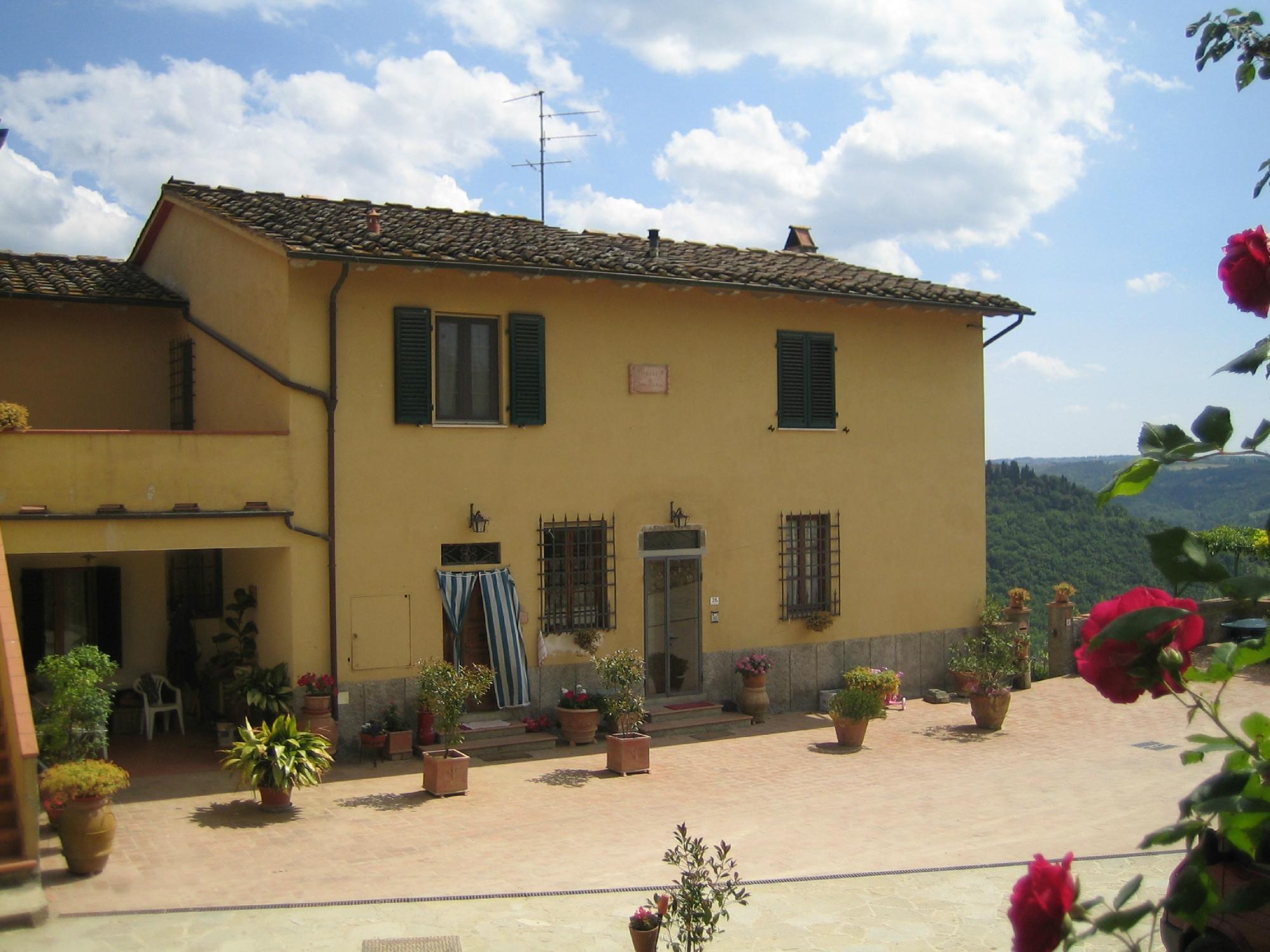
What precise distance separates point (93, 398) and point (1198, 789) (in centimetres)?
1670

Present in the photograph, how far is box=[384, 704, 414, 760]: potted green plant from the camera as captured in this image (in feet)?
45.4

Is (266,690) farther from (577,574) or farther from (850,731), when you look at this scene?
(850,731)

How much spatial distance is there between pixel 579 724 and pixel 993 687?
219 inches

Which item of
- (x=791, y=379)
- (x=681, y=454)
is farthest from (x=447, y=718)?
(x=791, y=379)

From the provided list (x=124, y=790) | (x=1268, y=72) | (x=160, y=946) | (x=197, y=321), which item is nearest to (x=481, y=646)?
(x=124, y=790)

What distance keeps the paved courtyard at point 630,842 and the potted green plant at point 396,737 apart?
0.65 ft

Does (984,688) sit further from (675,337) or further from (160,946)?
(160,946)

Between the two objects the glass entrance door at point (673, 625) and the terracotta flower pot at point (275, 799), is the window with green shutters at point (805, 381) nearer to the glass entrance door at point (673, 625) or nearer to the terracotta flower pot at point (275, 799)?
the glass entrance door at point (673, 625)

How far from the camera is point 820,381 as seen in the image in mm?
17594

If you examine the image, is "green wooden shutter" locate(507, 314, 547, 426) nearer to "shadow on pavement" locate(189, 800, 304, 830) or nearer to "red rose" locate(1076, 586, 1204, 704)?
"shadow on pavement" locate(189, 800, 304, 830)

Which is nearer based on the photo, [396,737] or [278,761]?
[278,761]

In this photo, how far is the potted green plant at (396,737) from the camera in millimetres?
13852

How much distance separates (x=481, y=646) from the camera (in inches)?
589

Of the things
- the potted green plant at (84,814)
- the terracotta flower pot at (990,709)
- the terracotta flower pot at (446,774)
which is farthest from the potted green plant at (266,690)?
the terracotta flower pot at (990,709)
